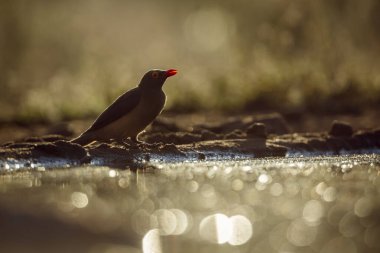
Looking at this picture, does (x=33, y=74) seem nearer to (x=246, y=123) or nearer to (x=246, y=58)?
(x=246, y=58)

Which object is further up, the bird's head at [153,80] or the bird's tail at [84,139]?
the bird's head at [153,80]

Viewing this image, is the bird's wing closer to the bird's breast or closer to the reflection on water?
the bird's breast

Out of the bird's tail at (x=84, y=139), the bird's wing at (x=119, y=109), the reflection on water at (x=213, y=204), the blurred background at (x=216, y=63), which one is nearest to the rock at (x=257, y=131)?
the bird's wing at (x=119, y=109)

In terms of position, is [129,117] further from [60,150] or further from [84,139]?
[60,150]

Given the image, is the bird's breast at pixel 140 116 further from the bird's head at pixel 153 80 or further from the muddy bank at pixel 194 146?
the bird's head at pixel 153 80

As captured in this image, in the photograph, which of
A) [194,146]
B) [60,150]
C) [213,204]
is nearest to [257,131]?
[194,146]

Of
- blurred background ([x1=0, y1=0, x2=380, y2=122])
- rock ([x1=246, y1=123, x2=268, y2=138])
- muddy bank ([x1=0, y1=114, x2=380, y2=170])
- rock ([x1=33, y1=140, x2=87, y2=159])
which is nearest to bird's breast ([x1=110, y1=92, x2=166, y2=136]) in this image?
muddy bank ([x1=0, y1=114, x2=380, y2=170])
